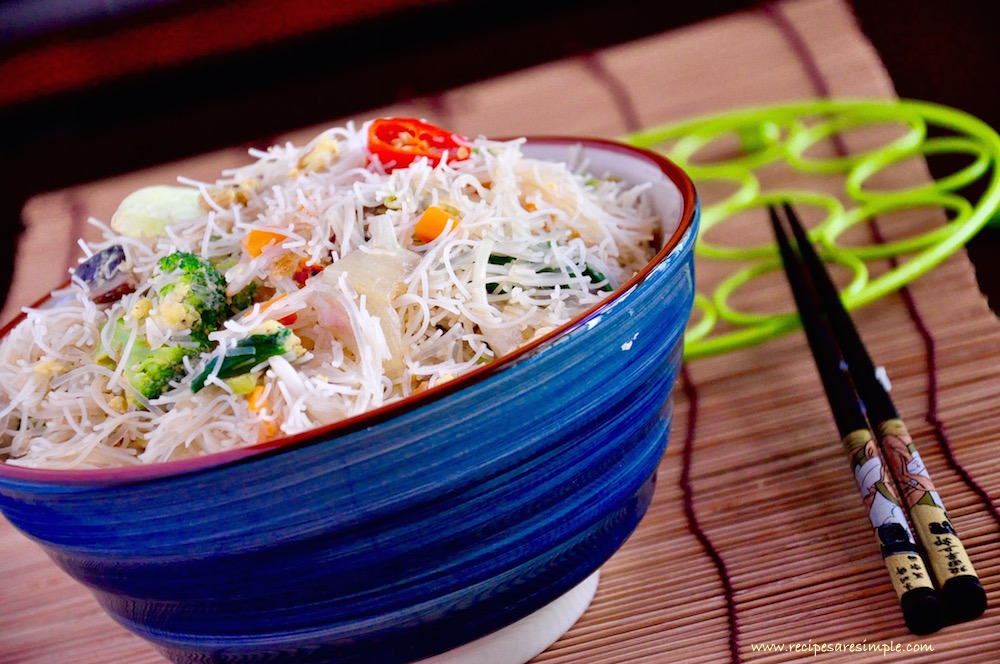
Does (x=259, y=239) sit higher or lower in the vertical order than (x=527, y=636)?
higher

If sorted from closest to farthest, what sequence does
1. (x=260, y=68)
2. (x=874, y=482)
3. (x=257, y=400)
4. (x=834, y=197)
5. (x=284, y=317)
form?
1. (x=257, y=400)
2. (x=284, y=317)
3. (x=874, y=482)
4. (x=834, y=197)
5. (x=260, y=68)

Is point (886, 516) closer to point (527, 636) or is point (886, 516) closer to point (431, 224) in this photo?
point (527, 636)

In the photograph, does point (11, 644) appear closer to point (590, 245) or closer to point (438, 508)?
point (438, 508)

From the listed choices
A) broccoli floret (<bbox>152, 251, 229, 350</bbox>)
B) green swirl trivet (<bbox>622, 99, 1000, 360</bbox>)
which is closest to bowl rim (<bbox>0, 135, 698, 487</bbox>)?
broccoli floret (<bbox>152, 251, 229, 350</bbox>)

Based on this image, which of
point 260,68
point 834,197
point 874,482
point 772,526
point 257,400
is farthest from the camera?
point 260,68

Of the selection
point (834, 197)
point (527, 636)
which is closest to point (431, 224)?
point (527, 636)

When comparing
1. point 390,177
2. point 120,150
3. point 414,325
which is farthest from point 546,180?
point 120,150

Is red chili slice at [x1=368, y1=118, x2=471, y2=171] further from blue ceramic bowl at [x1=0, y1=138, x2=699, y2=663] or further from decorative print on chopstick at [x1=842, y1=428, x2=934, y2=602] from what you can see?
decorative print on chopstick at [x1=842, y1=428, x2=934, y2=602]

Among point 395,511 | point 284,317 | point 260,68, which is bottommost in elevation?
point 260,68
